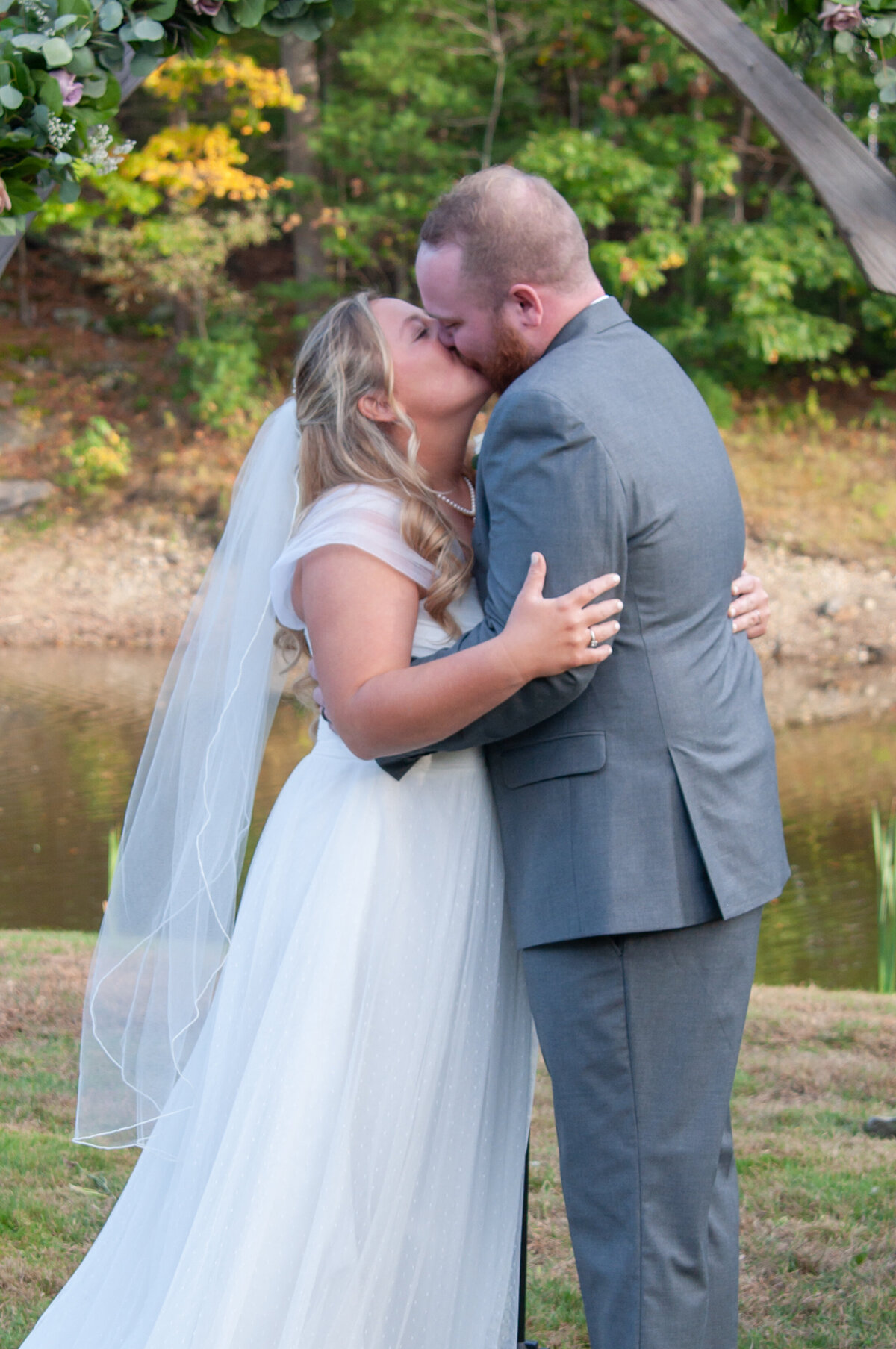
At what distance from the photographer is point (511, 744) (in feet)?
7.44

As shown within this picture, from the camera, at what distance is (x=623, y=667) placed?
2.12 meters

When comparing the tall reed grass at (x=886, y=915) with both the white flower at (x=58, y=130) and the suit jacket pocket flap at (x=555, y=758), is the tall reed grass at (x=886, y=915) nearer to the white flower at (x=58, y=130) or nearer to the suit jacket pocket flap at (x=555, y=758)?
the suit jacket pocket flap at (x=555, y=758)

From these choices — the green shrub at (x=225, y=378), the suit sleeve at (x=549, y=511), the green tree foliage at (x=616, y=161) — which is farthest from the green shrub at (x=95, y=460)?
the suit sleeve at (x=549, y=511)

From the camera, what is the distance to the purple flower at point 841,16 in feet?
8.95

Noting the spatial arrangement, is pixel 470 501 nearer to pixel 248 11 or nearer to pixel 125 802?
pixel 248 11

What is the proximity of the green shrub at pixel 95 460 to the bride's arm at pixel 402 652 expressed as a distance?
13450 mm

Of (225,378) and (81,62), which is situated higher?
(81,62)

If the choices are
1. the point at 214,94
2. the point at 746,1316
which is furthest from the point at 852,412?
the point at 746,1316

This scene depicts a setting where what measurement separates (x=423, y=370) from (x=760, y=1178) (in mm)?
2392

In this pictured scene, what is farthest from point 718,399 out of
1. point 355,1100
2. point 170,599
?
point 355,1100

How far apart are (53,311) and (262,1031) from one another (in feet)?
58.6

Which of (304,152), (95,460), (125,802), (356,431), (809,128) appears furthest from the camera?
(304,152)

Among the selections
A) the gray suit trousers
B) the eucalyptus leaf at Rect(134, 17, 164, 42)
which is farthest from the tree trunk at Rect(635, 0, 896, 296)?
the gray suit trousers

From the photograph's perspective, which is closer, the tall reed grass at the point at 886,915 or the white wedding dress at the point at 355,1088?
the white wedding dress at the point at 355,1088
